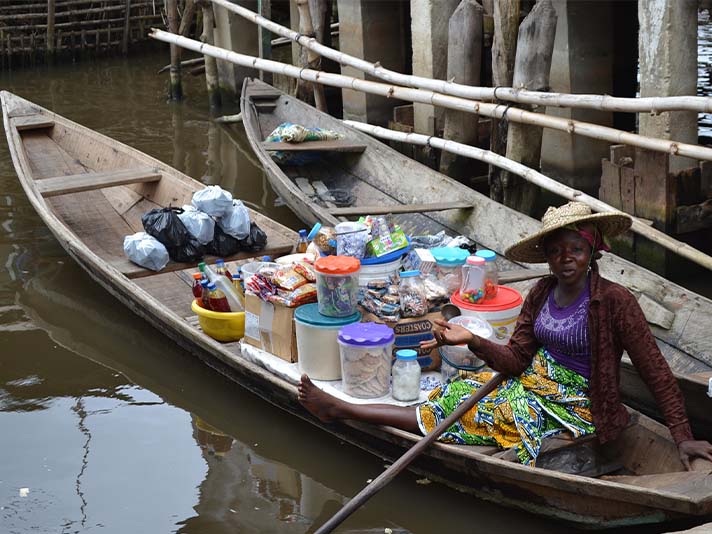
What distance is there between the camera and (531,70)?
309 inches

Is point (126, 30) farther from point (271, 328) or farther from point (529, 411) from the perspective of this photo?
point (529, 411)

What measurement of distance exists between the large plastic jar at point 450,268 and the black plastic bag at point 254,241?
5.75 feet

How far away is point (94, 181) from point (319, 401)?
3845mm

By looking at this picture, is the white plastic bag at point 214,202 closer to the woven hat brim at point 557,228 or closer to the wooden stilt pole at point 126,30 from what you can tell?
the woven hat brim at point 557,228

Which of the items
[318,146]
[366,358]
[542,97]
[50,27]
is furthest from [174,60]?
[366,358]

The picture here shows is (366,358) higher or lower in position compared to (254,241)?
lower

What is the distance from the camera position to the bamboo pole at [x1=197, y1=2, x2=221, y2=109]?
13148 mm

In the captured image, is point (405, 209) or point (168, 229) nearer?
point (168, 229)

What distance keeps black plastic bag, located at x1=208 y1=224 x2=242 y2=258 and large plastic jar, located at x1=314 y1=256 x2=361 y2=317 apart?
176cm

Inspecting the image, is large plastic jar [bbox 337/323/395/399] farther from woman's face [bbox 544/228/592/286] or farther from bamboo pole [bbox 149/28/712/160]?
bamboo pole [bbox 149/28/712/160]

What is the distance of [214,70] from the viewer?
13.3m

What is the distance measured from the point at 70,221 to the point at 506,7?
386 centimetres

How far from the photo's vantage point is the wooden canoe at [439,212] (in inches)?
201

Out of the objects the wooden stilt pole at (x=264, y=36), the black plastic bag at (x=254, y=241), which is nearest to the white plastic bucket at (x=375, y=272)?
the black plastic bag at (x=254, y=241)
